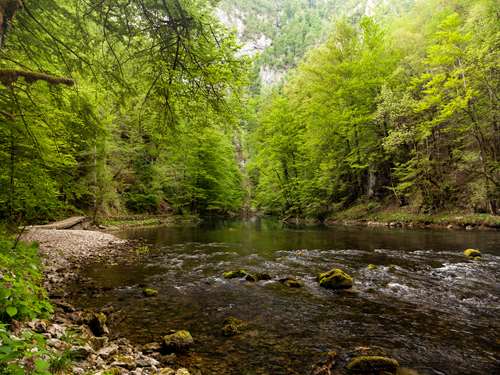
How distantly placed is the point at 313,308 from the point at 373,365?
2221 mm

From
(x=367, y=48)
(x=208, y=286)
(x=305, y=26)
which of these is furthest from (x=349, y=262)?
(x=305, y=26)

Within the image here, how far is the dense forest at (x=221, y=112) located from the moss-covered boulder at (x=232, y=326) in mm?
3075

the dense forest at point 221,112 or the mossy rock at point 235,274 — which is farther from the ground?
the dense forest at point 221,112

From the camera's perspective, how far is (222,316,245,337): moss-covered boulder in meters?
4.93

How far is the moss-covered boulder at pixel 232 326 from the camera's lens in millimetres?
4934

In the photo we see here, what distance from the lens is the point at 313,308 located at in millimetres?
6047

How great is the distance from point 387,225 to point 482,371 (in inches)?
725

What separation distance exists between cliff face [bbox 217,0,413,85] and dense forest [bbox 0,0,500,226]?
70.8 metres

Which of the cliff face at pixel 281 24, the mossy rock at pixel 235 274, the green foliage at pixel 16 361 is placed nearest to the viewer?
the green foliage at pixel 16 361

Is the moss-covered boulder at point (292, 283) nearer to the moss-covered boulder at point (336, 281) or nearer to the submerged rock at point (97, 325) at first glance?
the moss-covered boulder at point (336, 281)

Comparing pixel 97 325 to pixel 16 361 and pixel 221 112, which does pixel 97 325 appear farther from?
pixel 221 112

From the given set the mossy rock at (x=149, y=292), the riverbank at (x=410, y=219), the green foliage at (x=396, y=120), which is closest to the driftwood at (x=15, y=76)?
the mossy rock at (x=149, y=292)

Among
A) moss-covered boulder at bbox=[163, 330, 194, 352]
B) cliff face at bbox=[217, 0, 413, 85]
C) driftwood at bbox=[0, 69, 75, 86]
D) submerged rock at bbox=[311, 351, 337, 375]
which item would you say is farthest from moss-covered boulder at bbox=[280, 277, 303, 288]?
cliff face at bbox=[217, 0, 413, 85]

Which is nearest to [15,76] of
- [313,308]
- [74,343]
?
[74,343]
